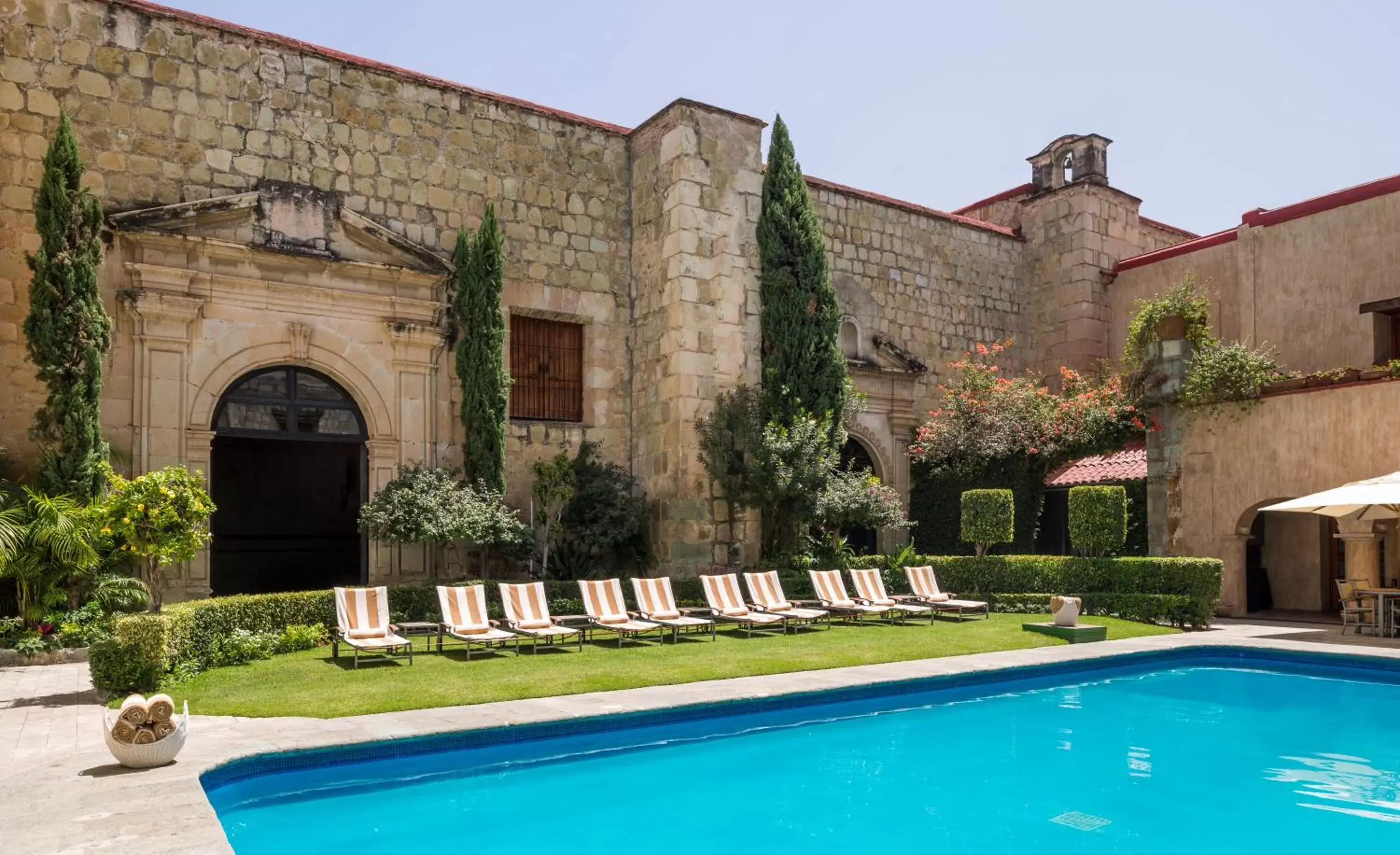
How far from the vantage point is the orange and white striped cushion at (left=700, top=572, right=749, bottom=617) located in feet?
44.8

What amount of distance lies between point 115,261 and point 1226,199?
19.6 meters

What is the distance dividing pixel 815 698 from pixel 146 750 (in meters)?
5.17

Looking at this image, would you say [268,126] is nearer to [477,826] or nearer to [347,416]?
[347,416]

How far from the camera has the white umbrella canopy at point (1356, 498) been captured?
12.6 m

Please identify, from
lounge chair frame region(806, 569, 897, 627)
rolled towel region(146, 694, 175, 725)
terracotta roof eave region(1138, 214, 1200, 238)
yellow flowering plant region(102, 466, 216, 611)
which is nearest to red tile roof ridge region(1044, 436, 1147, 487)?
lounge chair frame region(806, 569, 897, 627)

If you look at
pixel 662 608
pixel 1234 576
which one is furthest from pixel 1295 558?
pixel 662 608

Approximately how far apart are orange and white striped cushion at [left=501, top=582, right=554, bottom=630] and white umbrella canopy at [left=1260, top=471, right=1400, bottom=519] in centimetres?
948

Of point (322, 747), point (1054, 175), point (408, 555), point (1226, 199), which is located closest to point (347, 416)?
point (408, 555)

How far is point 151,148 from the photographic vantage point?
13312 millimetres

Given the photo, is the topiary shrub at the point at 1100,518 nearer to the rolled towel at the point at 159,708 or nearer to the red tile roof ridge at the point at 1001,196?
the red tile roof ridge at the point at 1001,196

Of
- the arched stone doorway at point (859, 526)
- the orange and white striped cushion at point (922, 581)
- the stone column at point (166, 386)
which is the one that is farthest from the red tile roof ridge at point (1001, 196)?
the stone column at point (166, 386)

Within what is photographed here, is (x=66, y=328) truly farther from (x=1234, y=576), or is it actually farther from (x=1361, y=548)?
(x=1361, y=548)

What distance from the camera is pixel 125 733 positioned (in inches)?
240

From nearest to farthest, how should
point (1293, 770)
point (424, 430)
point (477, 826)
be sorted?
point (477, 826) < point (1293, 770) < point (424, 430)
